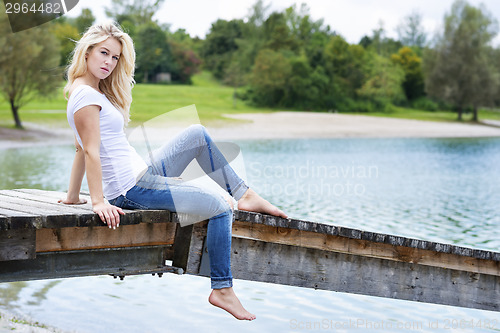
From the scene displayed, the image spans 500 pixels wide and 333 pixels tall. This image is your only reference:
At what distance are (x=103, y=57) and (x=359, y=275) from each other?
225cm

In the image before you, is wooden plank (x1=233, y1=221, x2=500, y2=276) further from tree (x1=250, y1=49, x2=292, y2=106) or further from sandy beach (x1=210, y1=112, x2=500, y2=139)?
tree (x1=250, y1=49, x2=292, y2=106)

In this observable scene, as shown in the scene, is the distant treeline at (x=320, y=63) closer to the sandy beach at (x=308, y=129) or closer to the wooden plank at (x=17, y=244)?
the sandy beach at (x=308, y=129)

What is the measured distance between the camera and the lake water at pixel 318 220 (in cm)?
615

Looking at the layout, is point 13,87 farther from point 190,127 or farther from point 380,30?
point 380,30

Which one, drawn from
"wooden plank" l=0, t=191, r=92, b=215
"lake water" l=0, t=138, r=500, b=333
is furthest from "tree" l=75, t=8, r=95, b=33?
"wooden plank" l=0, t=191, r=92, b=215

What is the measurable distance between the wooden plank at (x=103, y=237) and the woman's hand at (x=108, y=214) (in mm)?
140

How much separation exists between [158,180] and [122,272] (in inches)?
22.1

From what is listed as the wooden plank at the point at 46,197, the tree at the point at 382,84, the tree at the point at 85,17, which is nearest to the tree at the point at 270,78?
the tree at the point at 382,84

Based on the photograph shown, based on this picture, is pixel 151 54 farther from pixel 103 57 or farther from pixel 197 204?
pixel 197 204

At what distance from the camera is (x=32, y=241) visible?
10.7 feet

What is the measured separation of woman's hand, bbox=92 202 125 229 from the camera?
340 cm

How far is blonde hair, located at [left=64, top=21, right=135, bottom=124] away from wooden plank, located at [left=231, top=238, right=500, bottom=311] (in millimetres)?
1147

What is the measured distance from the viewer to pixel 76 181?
153 inches

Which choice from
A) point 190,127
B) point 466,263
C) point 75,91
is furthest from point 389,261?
point 75,91
